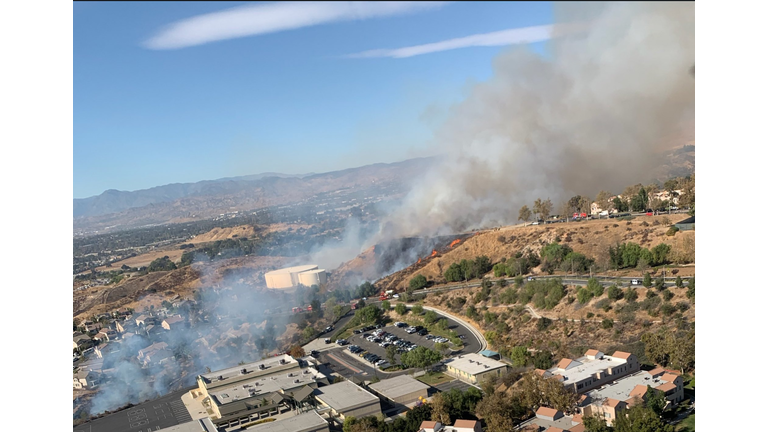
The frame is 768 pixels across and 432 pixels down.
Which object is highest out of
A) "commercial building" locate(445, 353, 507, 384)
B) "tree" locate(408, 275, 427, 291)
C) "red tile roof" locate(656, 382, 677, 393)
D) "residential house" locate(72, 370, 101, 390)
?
"tree" locate(408, 275, 427, 291)

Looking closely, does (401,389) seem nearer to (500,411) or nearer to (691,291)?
(500,411)

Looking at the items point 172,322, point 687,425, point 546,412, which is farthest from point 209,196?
point 687,425

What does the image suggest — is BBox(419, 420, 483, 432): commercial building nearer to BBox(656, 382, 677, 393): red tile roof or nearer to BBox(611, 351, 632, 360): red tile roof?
BBox(656, 382, 677, 393): red tile roof

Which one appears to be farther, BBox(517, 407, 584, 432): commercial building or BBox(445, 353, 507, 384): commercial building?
BBox(445, 353, 507, 384): commercial building

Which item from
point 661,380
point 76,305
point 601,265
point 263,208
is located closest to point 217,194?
point 263,208

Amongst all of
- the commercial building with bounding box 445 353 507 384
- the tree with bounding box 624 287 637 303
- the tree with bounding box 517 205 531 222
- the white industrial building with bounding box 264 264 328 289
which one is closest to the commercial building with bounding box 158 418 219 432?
the commercial building with bounding box 445 353 507 384

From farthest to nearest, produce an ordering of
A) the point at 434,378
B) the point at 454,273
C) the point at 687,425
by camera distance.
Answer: the point at 454,273
the point at 434,378
the point at 687,425
